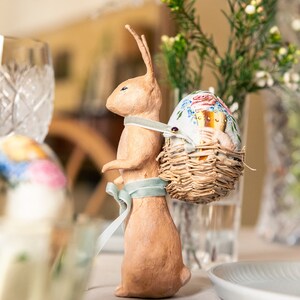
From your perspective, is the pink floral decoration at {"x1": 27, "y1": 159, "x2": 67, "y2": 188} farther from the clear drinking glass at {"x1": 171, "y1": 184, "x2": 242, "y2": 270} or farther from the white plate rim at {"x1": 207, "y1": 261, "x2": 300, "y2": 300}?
the clear drinking glass at {"x1": 171, "y1": 184, "x2": 242, "y2": 270}

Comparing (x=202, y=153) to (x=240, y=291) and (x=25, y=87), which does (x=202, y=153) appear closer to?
(x=240, y=291)

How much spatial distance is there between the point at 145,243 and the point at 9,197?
0.17m

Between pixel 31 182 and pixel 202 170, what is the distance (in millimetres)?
159

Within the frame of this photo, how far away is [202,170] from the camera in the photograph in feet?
1.61

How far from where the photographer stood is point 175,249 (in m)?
0.52

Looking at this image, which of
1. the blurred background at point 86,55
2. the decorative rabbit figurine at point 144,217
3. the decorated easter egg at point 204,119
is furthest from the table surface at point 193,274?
the blurred background at point 86,55

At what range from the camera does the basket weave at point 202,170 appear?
492 millimetres

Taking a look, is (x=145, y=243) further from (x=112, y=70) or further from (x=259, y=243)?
(x=112, y=70)

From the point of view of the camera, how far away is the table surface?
1.75 feet

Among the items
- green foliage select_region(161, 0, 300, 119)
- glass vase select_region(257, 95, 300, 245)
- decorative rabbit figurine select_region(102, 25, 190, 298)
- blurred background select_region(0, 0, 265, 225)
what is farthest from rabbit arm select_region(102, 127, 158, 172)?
blurred background select_region(0, 0, 265, 225)

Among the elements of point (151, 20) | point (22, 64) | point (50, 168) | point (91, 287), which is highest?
point (151, 20)

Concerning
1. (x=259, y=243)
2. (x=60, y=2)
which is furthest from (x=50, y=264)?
(x=60, y=2)

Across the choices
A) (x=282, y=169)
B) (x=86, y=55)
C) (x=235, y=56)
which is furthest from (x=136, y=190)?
(x=86, y=55)

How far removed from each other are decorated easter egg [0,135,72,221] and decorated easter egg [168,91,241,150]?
14cm
